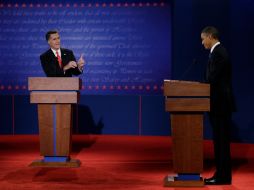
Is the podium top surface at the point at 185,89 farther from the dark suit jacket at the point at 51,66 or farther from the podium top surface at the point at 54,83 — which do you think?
the dark suit jacket at the point at 51,66

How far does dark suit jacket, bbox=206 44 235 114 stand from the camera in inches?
192

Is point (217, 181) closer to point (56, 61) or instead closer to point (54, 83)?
point (54, 83)

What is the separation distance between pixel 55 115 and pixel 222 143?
6.74ft

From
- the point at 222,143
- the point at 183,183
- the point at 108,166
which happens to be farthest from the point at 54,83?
the point at 222,143

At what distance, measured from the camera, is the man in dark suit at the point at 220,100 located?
16.1 ft

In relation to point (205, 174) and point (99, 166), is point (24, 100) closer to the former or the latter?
point (99, 166)

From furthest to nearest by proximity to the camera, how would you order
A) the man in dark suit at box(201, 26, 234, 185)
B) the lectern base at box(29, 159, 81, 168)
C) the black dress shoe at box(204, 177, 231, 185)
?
the lectern base at box(29, 159, 81, 168) < the black dress shoe at box(204, 177, 231, 185) < the man in dark suit at box(201, 26, 234, 185)

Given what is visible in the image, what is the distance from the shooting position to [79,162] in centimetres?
606

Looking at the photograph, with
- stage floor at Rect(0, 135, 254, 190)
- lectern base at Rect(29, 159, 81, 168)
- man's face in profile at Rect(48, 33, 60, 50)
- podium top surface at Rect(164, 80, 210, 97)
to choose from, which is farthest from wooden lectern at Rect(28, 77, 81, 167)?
podium top surface at Rect(164, 80, 210, 97)

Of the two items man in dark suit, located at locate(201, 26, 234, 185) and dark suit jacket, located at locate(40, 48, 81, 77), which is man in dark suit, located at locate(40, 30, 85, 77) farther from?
man in dark suit, located at locate(201, 26, 234, 185)

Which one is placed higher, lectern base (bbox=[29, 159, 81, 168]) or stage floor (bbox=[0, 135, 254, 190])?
lectern base (bbox=[29, 159, 81, 168])

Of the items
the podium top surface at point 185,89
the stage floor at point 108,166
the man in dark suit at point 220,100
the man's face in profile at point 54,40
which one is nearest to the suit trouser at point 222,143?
the man in dark suit at point 220,100

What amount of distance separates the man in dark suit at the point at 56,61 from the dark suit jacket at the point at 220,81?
67.6 inches

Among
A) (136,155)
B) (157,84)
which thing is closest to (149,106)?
(157,84)
